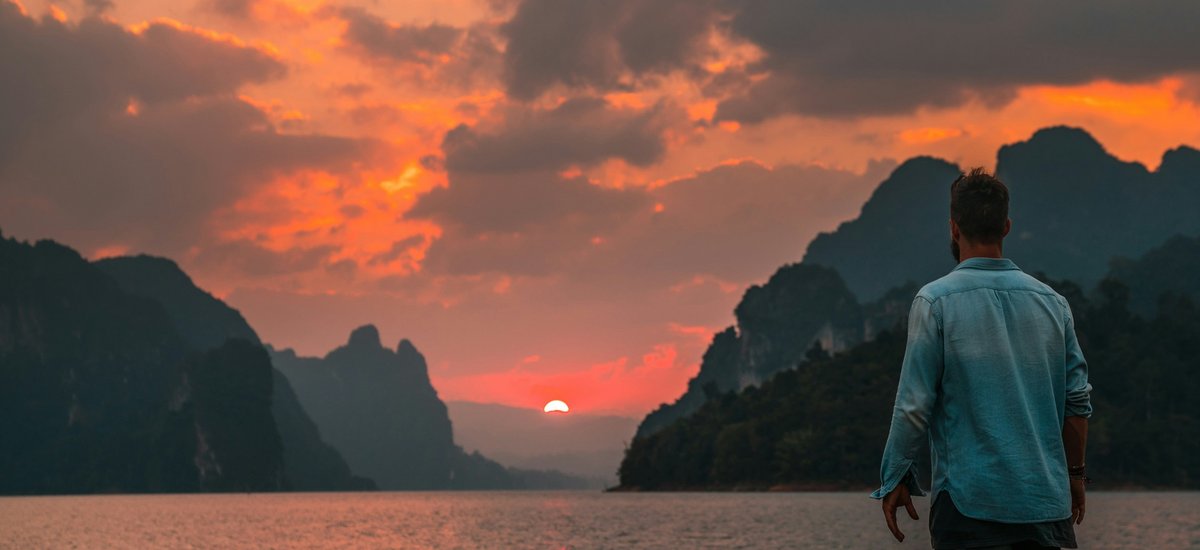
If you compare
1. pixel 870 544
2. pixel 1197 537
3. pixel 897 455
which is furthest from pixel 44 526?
pixel 897 455

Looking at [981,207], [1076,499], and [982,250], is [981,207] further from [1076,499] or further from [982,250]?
[1076,499]

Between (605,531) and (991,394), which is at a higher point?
(605,531)

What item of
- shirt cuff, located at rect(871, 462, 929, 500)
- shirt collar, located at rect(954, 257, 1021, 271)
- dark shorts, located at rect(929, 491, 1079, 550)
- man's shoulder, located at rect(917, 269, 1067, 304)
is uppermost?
shirt collar, located at rect(954, 257, 1021, 271)

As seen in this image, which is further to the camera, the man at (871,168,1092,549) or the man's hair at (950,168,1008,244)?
the man's hair at (950,168,1008,244)

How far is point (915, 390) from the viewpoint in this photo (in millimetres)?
6000

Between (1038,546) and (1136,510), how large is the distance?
110 meters

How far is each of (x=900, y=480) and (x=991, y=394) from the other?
1.92ft

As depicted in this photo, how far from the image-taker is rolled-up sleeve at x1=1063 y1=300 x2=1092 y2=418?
20.1 ft

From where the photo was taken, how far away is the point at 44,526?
11044 cm

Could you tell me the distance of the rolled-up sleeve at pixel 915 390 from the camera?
236 inches

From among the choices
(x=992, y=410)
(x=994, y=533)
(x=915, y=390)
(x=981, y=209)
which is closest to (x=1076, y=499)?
(x=994, y=533)

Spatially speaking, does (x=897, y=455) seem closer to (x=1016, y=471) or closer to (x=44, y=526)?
(x=1016, y=471)

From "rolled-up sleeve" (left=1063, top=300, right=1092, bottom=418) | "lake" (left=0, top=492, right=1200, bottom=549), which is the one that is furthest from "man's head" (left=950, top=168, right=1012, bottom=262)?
"lake" (left=0, top=492, right=1200, bottom=549)

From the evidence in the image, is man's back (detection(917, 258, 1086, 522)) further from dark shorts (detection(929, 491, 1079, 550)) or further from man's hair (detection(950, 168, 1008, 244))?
man's hair (detection(950, 168, 1008, 244))
